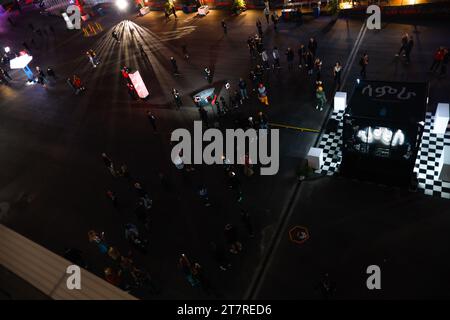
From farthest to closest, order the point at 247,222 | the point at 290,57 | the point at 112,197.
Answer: the point at 290,57 → the point at 112,197 → the point at 247,222

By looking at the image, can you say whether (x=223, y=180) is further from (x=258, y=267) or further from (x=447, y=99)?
(x=447, y=99)

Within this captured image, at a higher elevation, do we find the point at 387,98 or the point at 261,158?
the point at 387,98

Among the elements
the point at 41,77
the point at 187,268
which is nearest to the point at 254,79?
the point at 187,268

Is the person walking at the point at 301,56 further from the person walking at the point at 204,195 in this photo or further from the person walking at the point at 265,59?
the person walking at the point at 204,195

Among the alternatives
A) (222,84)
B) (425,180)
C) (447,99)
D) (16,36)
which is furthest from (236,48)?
(16,36)

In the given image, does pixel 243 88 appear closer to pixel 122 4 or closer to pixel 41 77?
pixel 41 77

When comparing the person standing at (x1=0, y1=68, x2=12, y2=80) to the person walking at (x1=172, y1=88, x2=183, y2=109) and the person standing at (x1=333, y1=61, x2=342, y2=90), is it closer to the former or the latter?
the person walking at (x1=172, y1=88, x2=183, y2=109)

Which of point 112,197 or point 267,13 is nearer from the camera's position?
point 112,197

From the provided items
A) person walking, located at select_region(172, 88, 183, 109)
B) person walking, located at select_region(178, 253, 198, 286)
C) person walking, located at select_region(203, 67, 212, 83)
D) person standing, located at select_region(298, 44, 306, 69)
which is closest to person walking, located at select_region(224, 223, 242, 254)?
person walking, located at select_region(178, 253, 198, 286)
